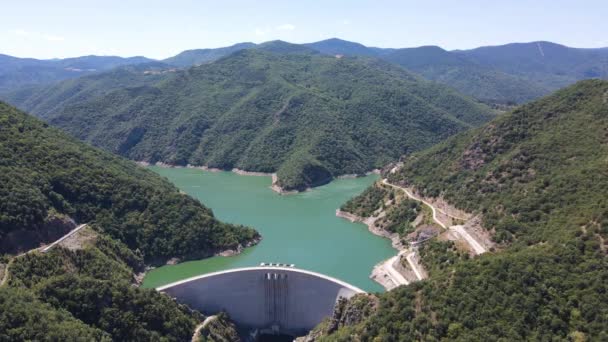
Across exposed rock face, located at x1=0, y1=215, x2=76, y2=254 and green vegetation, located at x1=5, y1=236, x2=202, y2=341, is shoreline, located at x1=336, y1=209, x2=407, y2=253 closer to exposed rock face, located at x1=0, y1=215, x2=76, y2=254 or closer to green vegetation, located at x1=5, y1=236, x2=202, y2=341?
green vegetation, located at x1=5, y1=236, x2=202, y2=341

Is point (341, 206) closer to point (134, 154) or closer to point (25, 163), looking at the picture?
point (25, 163)

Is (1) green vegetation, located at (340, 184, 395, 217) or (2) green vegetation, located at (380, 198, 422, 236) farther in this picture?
(1) green vegetation, located at (340, 184, 395, 217)

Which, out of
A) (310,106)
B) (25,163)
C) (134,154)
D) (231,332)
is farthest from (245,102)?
(231,332)

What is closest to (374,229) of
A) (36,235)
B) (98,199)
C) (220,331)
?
(220,331)

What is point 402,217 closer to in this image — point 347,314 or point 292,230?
point 292,230

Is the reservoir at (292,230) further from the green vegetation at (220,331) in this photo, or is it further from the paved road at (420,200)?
the green vegetation at (220,331)

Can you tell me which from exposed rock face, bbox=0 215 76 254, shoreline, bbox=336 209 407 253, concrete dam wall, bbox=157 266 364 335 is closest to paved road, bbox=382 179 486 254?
shoreline, bbox=336 209 407 253
